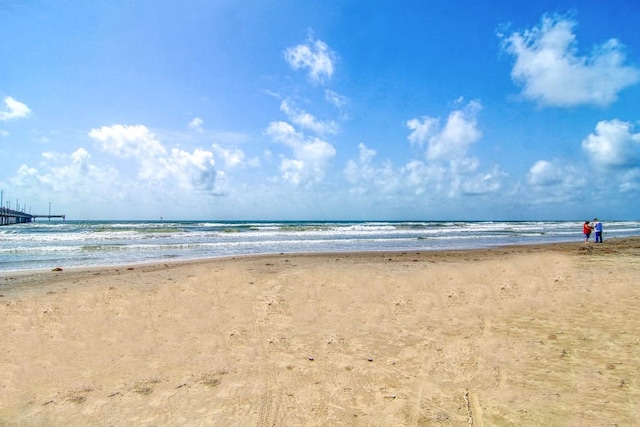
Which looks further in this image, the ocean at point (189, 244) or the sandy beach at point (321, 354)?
the ocean at point (189, 244)

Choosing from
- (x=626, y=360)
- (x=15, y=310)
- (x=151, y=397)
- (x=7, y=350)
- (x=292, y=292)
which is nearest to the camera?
(x=151, y=397)

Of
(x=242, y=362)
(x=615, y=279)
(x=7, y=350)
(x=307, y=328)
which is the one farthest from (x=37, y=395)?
(x=615, y=279)

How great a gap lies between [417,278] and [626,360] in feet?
19.2

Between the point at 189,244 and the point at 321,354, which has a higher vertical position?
the point at 189,244

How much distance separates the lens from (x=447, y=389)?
4.13 m

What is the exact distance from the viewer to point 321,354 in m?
5.17

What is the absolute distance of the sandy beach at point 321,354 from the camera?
376cm

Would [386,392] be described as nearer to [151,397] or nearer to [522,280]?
[151,397]

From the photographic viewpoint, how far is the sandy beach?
3760 millimetres

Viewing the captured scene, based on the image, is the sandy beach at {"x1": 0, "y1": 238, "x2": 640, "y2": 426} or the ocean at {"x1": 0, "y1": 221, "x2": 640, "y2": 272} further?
the ocean at {"x1": 0, "y1": 221, "x2": 640, "y2": 272}

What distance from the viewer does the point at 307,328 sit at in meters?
6.30

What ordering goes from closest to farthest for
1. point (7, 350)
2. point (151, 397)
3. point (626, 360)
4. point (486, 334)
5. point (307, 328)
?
1. point (151, 397)
2. point (626, 360)
3. point (7, 350)
4. point (486, 334)
5. point (307, 328)

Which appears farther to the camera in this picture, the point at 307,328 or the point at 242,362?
the point at 307,328

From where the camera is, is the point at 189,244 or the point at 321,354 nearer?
the point at 321,354
